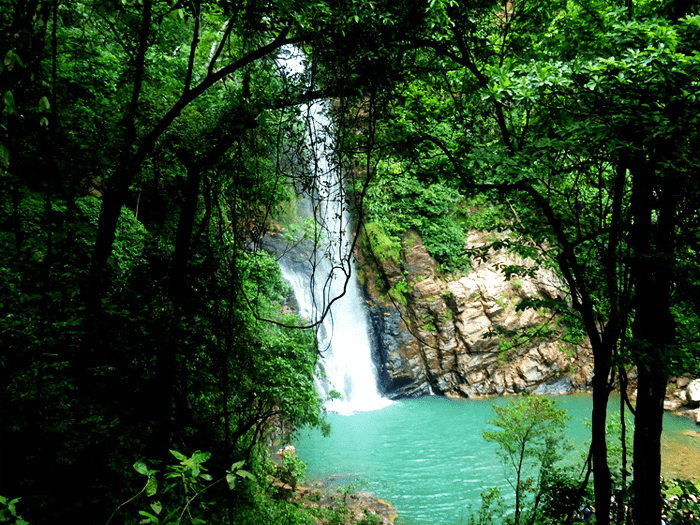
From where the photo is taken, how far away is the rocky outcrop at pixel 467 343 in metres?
14.7

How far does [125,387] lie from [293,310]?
31.7 ft

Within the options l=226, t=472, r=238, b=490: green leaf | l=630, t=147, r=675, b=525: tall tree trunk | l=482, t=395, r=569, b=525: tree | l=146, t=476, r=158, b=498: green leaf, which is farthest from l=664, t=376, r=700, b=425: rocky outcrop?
l=146, t=476, r=158, b=498: green leaf

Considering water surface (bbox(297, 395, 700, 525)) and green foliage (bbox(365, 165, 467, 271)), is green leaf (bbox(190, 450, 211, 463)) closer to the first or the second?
water surface (bbox(297, 395, 700, 525))

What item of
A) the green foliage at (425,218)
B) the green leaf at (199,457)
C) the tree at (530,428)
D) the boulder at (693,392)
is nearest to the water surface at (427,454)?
the boulder at (693,392)

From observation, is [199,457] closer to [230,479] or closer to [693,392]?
[230,479]

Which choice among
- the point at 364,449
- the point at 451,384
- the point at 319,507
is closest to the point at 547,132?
the point at 319,507

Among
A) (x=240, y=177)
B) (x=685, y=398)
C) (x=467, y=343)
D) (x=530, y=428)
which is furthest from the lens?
(x=467, y=343)

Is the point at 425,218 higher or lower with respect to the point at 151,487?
higher

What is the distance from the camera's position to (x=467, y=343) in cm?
1484

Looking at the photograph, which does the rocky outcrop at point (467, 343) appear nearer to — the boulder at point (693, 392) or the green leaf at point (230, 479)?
the boulder at point (693, 392)

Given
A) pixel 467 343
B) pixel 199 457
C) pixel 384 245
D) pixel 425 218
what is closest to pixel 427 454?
pixel 467 343

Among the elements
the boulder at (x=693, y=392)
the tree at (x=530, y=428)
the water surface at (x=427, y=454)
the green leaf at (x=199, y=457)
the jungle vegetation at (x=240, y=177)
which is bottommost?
the water surface at (x=427, y=454)

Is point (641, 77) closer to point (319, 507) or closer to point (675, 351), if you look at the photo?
point (675, 351)

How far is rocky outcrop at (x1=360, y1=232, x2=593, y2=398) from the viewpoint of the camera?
14707 mm
